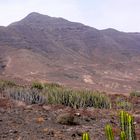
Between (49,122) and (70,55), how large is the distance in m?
67.4

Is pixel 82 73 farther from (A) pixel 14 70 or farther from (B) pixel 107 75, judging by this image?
(A) pixel 14 70

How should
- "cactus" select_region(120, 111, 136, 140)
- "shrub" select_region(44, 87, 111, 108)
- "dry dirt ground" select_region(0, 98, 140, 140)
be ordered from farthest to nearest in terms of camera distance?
1. "shrub" select_region(44, 87, 111, 108)
2. "dry dirt ground" select_region(0, 98, 140, 140)
3. "cactus" select_region(120, 111, 136, 140)

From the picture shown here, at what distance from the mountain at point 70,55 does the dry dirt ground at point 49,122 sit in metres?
35.9

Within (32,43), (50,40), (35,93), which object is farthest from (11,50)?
(35,93)

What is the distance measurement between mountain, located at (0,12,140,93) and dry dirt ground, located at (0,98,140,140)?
35.9 m

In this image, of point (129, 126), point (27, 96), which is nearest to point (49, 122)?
point (129, 126)

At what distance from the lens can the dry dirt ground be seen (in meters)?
9.90

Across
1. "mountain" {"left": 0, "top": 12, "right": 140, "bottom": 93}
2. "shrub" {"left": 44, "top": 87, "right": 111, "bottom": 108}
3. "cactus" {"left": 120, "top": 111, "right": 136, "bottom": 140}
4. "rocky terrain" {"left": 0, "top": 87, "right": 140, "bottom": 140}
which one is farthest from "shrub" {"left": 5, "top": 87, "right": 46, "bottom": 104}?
"mountain" {"left": 0, "top": 12, "right": 140, "bottom": 93}

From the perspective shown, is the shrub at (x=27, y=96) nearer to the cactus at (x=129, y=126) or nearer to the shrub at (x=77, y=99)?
the shrub at (x=77, y=99)

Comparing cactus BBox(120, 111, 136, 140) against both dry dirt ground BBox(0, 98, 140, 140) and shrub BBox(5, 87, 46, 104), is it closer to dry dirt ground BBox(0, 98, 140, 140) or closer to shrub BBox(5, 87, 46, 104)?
dry dirt ground BBox(0, 98, 140, 140)

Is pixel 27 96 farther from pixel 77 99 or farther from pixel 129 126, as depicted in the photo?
pixel 129 126

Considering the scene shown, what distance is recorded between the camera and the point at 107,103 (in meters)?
16.6

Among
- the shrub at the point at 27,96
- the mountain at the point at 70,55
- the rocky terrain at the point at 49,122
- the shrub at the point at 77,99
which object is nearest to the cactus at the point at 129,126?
the rocky terrain at the point at 49,122

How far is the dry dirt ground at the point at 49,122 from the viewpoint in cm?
990
